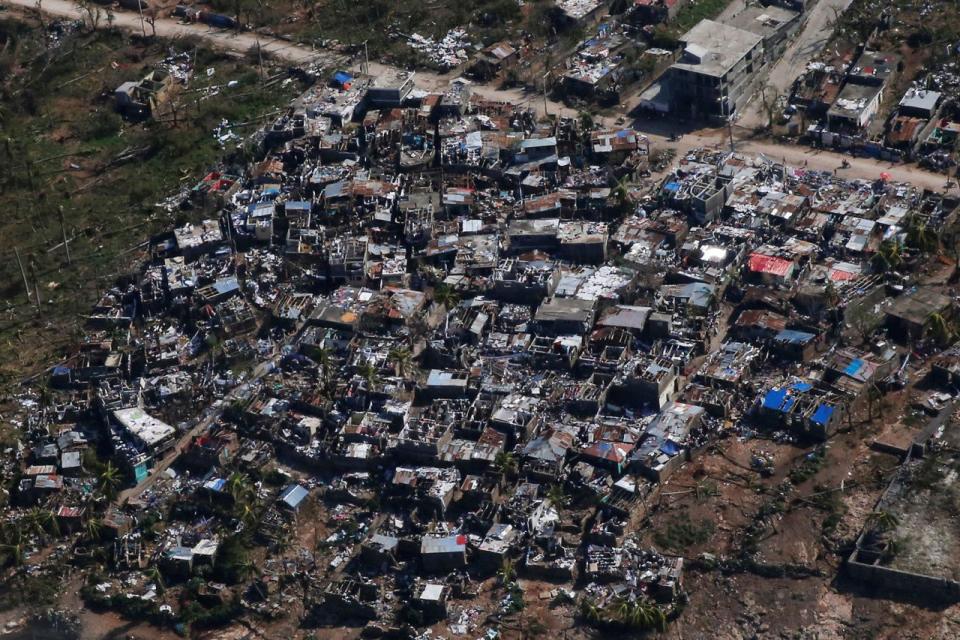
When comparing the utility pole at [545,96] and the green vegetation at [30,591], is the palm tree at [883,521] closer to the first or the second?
the green vegetation at [30,591]

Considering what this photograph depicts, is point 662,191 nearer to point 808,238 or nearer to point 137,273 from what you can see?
point 808,238

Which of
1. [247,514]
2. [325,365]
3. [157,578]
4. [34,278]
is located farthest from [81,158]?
[157,578]

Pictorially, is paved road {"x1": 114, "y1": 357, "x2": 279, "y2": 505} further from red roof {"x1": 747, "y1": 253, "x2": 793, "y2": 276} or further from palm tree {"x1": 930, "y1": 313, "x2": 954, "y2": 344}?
palm tree {"x1": 930, "y1": 313, "x2": 954, "y2": 344}

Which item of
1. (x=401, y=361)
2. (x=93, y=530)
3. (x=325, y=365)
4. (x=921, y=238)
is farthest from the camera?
(x=921, y=238)

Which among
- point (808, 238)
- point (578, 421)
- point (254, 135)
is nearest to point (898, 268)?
point (808, 238)

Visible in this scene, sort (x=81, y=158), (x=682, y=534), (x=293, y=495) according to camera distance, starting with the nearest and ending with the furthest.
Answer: (x=682, y=534) < (x=293, y=495) < (x=81, y=158)

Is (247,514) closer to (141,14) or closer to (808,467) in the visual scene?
(808,467)
